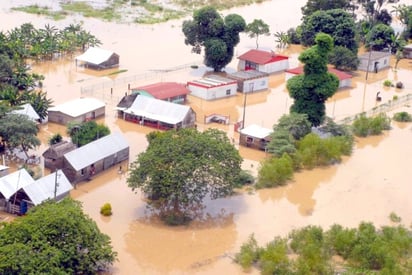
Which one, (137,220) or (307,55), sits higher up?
(307,55)

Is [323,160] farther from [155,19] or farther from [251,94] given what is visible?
[155,19]

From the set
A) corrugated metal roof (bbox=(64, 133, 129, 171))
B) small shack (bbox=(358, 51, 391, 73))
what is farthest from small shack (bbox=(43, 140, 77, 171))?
small shack (bbox=(358, 51, 391, 73))

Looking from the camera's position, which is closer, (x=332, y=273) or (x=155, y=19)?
(x=332, y=273)

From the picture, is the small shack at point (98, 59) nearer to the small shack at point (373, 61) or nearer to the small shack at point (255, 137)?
the small shack at point (255, 137)

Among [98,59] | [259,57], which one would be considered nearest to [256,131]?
[259,57]

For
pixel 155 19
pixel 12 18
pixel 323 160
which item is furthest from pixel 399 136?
pixel 12 18

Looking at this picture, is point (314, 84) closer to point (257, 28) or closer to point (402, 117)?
point (402, 117)

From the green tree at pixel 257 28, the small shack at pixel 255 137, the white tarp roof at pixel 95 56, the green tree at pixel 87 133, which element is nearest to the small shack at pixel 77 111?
the green tree at pixel 87 133
